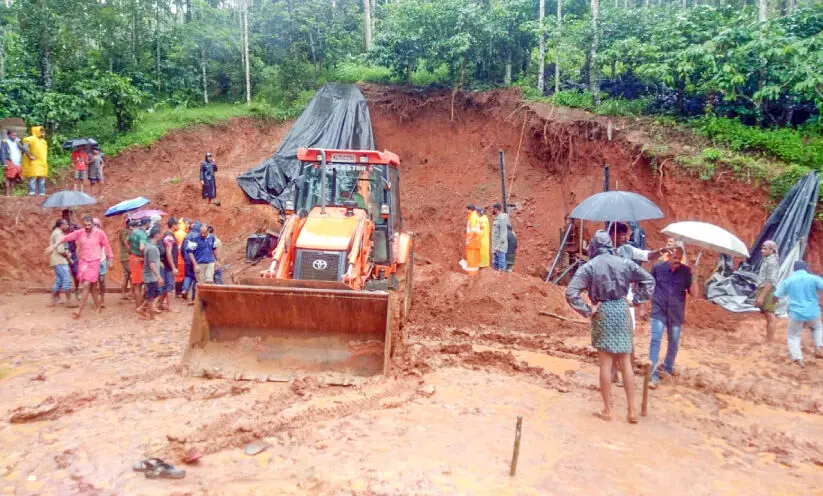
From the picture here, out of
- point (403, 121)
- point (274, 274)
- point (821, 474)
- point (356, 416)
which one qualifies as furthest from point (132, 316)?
point (403, 121)

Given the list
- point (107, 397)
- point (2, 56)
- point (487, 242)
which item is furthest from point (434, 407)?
point (2, 56)

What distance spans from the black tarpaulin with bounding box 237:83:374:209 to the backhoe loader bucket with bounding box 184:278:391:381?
1016 centimetres

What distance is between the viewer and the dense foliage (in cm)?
1416

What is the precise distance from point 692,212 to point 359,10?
19263 millimetres

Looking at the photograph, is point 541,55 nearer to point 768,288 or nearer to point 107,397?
point 768,288

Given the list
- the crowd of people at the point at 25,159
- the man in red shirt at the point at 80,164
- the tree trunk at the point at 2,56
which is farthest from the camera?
the tree trunk at the point at 2,56

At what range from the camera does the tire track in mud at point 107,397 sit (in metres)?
5.65

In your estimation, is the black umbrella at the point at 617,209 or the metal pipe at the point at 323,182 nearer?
the black umbrella at the point at 617,209

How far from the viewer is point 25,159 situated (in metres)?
14.1

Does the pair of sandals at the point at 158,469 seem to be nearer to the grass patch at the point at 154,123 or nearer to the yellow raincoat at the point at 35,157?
the yellow raincoat at the point at 35,157

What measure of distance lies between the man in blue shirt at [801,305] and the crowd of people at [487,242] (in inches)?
216

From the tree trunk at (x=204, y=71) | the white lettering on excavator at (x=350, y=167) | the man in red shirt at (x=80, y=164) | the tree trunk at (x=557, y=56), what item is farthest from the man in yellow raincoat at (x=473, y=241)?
the tree trunk at (x=204, y=71)

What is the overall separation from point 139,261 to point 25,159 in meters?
6.13

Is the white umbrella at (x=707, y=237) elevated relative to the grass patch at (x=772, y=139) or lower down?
lower down
